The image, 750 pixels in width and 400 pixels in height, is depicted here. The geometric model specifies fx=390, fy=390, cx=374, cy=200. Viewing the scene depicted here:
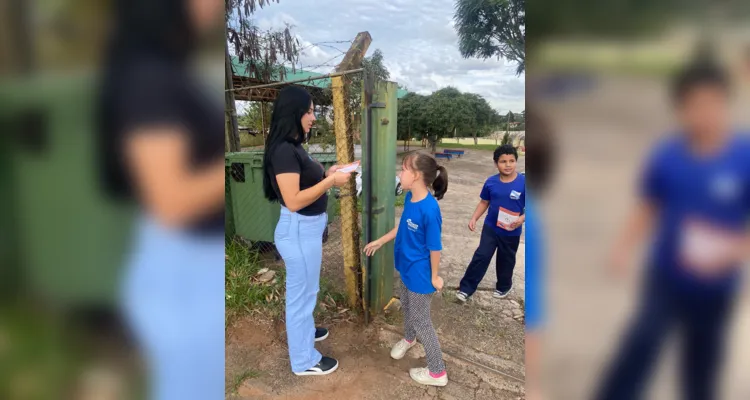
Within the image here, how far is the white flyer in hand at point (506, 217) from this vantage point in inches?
133

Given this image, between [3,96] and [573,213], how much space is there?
92 cm

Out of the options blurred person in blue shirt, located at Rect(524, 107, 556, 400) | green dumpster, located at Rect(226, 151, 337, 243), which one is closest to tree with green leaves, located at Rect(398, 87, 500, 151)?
green dumpster, located at Rect(226, 151, 337, 243)

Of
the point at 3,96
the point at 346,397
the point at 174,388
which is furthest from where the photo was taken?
the point at 346,397

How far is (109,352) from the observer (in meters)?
0.67

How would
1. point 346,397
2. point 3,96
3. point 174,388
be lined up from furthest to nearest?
point 346,397, point 174,388, point 3,96

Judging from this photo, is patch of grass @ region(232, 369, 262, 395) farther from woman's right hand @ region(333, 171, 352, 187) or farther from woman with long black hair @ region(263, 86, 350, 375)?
woman's right hand @ region(333, 171, 352, 187)

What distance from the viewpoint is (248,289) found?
346 centimetres

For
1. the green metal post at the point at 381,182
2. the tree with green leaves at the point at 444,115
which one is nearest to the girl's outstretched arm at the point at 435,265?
the green metal post at the point at 381,182

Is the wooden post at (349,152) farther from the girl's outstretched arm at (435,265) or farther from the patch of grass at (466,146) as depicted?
the patch of grass at (466,146)

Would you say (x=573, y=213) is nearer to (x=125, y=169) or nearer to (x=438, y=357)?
(x=125, y=169)

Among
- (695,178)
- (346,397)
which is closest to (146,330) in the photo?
(695,178)

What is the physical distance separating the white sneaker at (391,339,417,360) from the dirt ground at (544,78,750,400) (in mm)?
2116

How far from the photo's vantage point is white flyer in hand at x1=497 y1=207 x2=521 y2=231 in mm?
3383

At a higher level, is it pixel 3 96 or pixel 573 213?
pixel 3 96
